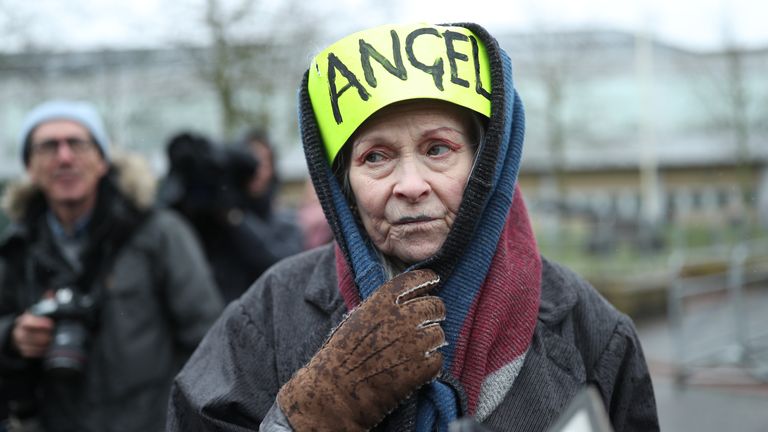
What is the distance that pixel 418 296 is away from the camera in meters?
1.69

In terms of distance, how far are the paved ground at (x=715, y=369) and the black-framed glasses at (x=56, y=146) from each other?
16.1 ft

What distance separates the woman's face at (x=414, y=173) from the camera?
5.82 feet

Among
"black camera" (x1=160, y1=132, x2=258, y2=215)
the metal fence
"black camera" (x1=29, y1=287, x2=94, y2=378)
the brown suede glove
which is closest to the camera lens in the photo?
"black camera" (x1=29, y1=287, x2=94, y2=378)

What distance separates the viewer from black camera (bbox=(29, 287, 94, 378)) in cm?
312

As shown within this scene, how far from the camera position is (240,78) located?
15148 mm

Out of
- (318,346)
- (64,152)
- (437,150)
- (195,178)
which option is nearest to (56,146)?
(64,152)

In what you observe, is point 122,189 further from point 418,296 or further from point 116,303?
point 418,296

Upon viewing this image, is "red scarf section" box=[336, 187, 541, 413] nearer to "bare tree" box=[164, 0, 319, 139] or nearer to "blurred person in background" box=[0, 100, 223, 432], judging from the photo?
"blurred person in background" box=[0, 100, 223, 432]

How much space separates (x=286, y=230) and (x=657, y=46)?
31.0m

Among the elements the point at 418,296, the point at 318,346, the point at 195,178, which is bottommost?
the point at 318,346

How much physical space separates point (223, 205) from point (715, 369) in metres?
5.97

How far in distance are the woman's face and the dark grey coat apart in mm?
234

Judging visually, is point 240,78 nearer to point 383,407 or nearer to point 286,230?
point 286,230

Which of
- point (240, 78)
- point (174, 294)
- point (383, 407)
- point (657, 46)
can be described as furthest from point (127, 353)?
point (657, 46)
